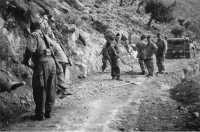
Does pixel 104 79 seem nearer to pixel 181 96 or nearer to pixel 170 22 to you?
pixel 181 96

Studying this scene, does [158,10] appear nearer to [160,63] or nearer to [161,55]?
[161,55]

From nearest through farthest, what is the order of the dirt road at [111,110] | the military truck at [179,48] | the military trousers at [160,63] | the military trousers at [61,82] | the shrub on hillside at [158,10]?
1. the dirt road at [111,110]
2. the military trousers at [61,82]
3. the military trousers at [160,63]
4. the military truck at [179,48]
5. the shrub on hillside at [158,10]

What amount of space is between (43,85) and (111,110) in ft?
6.57

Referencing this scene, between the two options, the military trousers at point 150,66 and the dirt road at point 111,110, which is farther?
the military trousers at point 150,66

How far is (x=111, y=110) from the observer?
8.85 meters

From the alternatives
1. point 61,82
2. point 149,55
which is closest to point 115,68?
point 149,55

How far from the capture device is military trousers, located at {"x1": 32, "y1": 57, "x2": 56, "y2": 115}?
25.4 ft

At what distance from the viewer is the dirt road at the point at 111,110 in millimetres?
7461

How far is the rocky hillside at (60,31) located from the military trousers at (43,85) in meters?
1.61

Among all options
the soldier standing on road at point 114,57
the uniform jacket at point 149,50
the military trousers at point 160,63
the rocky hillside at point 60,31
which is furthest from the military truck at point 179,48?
the soldier standing on road at point 114,57

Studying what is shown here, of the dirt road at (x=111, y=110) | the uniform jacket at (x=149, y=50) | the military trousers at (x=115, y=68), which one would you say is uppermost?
the uniform jacket at (x=149, y=50)

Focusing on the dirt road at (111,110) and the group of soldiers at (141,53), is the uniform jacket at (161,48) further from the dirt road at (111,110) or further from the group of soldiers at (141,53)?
the dirt road at (111,110)

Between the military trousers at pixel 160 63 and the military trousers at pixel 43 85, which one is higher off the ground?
the military trousers at pixel 160 63

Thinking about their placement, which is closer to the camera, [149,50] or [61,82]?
[61,82]
